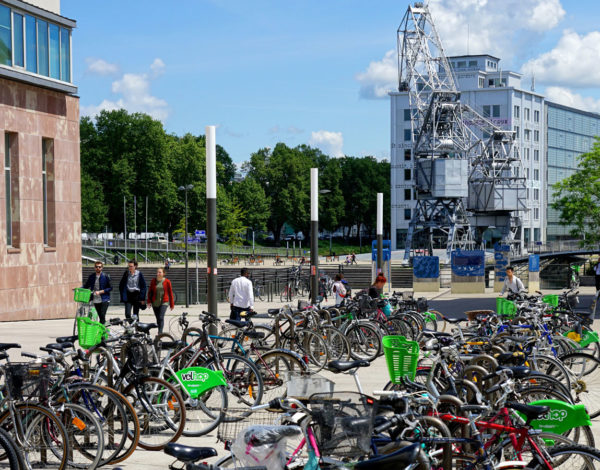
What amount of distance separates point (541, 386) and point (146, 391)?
3.56 m

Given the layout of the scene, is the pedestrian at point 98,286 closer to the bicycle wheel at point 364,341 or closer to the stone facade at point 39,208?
the bicycle wheel at point 364,341

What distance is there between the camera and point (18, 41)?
2552 cm

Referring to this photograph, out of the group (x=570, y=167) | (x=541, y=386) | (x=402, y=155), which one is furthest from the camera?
(x=570, y=167)

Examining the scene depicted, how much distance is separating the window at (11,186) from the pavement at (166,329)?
10.0 ft

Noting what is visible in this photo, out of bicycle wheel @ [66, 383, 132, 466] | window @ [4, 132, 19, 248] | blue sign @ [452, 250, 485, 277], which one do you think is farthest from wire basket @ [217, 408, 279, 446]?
blue sign @ [452, 250, 485, 277]

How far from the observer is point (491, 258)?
62375mm

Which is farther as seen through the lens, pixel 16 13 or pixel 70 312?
pixel 70 312

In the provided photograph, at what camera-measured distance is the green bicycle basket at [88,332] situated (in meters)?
9.36

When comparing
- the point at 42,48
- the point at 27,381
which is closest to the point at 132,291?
the point at 27,381

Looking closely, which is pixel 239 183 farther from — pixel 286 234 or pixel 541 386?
pixel 541 386

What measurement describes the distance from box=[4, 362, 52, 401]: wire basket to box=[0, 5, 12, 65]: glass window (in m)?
19.8

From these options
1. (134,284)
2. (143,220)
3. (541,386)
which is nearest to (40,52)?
(134,284)

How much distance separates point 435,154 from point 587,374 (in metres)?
59.8

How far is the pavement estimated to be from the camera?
788 cm
